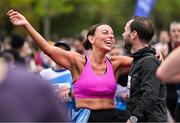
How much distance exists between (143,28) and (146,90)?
695mm

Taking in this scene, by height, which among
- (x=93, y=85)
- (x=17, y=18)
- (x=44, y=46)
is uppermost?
(x=17, y=18)

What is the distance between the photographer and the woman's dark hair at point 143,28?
644 cm

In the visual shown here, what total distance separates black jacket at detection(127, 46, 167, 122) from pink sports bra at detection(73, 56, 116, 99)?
0.33m

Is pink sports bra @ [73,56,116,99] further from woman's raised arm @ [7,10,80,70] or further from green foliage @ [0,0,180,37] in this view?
green foliage @ [0,0,180,37]

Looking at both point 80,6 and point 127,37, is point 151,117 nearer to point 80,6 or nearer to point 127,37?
point 127,37

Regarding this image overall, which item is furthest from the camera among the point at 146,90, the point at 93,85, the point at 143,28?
the point at 93,85

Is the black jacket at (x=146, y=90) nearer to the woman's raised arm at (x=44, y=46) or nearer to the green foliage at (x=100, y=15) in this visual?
the woman's raised arm at (x=44, y=46)

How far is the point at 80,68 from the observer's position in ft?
22.1

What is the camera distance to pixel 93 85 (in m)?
6.59

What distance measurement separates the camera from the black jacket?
19.9 feet

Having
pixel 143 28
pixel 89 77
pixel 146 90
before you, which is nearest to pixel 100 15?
pixel 89 77

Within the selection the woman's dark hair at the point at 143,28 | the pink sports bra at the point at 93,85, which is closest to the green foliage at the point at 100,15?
the pink sports bra at the point at 93,85

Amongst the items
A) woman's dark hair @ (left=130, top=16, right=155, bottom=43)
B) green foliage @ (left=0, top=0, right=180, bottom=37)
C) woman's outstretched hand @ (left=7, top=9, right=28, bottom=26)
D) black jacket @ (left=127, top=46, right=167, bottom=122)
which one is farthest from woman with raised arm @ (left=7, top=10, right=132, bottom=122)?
green foliage @ (left=0, top=0, right=180, bottom=37)

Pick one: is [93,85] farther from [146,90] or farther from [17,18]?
[17,18]
